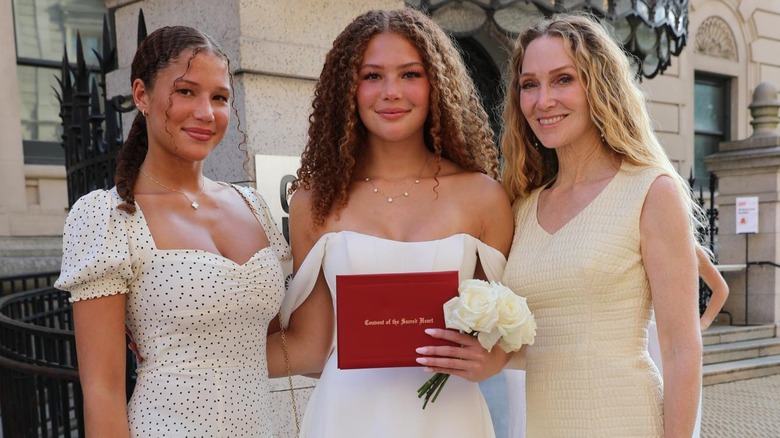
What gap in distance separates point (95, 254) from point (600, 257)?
1.63 metres

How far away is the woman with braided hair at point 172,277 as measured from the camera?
2016 mm

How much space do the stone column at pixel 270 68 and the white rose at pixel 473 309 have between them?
5.38 ft

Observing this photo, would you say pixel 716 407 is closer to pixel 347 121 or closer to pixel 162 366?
pixel 347 121

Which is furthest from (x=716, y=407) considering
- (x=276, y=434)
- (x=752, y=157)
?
(x=276, y=434)

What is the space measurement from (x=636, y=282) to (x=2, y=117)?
9.71m

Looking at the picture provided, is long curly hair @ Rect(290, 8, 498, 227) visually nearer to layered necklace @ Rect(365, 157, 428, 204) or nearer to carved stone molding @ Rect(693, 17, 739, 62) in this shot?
layered necklace @ Rect(365, 157, 428, 204)

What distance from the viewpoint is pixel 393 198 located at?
8.87 ft

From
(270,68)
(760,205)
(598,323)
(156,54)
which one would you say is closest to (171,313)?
(156,54)

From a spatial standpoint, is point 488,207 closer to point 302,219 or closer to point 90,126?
point 302,219

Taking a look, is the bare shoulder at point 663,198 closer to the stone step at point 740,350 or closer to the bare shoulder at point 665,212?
the bare shoulder at point 665,212

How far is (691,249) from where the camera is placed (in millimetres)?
2250

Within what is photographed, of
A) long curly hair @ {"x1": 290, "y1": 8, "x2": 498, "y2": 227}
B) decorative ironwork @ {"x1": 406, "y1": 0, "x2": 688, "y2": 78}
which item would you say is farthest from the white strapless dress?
decorative ironwork @ {"x1": 406, "y1": 0, "x2": 688, "y2": 78}

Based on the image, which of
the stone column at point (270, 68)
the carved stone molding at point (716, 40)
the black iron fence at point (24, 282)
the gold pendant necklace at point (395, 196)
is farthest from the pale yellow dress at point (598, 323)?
the carved stone molding at point (716, 40)

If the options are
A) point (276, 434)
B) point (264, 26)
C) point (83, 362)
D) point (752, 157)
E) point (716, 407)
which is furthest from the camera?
point (752, 157)
